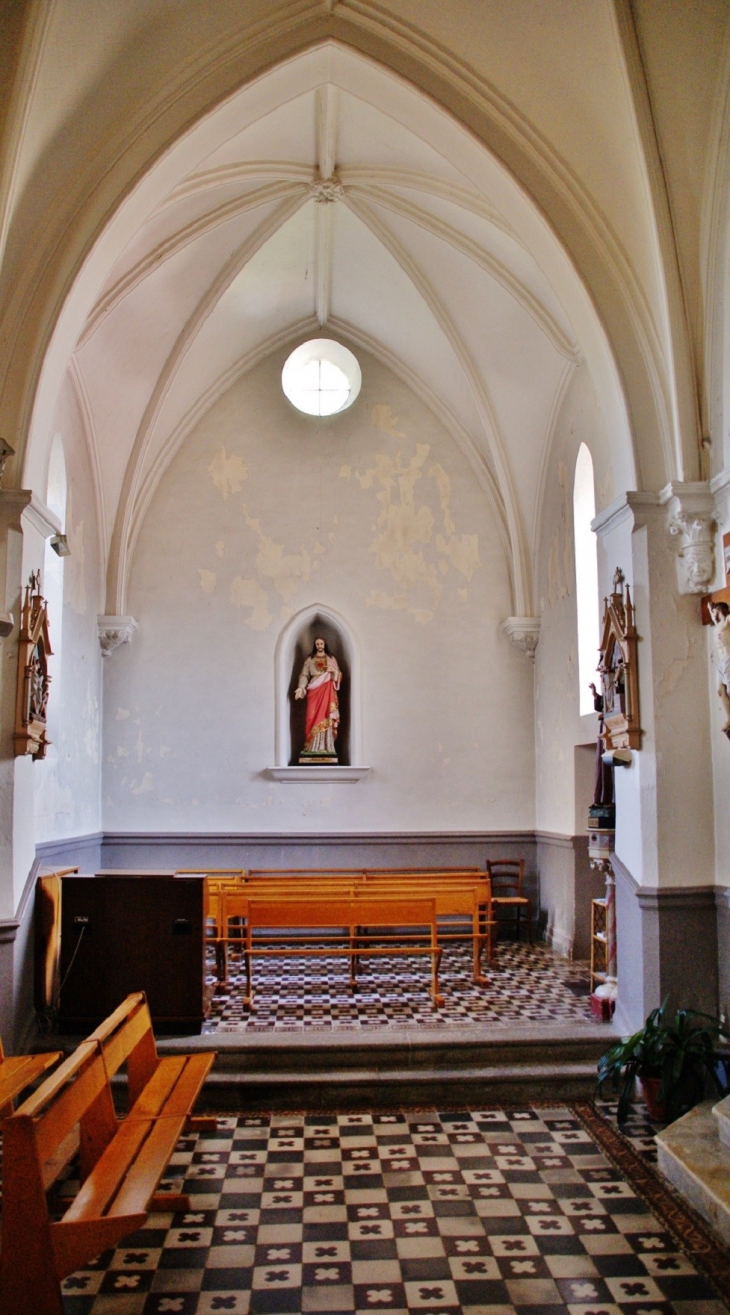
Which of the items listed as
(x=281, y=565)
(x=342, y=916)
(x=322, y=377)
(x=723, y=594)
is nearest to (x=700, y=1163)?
(x=342, y=916)

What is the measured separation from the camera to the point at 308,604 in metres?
12.2

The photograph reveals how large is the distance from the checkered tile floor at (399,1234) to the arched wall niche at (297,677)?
6332 millimetres

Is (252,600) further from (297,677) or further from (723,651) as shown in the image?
(723,651)

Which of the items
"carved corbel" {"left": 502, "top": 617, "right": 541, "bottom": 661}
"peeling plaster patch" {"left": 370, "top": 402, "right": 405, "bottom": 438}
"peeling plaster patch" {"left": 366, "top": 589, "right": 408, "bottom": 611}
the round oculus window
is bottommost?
"carved corbel" {"left": 502, "top": 617, "right": 541, "bottom": 661}

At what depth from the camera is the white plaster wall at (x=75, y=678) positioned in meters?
9.75

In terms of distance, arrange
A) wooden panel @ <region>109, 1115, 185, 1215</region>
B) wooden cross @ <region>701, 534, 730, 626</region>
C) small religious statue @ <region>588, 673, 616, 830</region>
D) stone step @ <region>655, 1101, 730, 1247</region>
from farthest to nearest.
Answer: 1. small religious statue @ <region>588, 673, 616, 830</region>
2. wooden cross @ <region>701, 534, 730, 626</region>
3. stone step @ <region>655, 1101, 730, 1247</region>
4. wooden panel @ <region>109, 1115, 185, 1215</region>

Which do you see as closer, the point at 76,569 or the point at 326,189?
the point at 326,189

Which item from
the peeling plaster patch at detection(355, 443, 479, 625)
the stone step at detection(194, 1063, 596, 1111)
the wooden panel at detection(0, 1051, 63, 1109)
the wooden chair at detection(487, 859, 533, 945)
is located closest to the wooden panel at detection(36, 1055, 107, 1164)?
the wooden panel at detection(0, 1051, 63, 1109)

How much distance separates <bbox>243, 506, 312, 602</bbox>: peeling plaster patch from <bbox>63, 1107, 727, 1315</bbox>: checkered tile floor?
7157mm

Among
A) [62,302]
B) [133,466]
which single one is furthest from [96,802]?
[62,302]

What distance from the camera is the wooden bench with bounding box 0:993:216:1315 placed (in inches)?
137

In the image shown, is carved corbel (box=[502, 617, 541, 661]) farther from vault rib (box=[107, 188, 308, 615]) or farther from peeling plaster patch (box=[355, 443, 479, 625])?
vault rib (box=[107, 188, 308, 615])

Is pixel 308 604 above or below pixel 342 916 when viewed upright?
above

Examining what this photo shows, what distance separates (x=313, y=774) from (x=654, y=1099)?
255 inches
